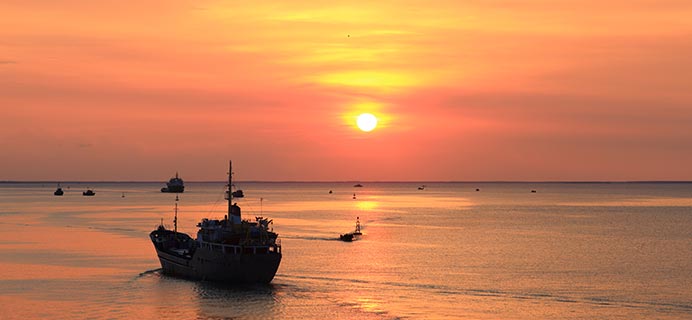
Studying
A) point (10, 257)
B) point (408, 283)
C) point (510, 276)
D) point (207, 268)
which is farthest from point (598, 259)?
point (10, 257)

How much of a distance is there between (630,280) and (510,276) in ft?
47.4

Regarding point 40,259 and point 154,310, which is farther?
point 40,259

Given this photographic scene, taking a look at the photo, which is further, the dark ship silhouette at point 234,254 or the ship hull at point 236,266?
the dark ship silhouette at point 234,254

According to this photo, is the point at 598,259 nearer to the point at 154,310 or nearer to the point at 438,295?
the point at 438,295

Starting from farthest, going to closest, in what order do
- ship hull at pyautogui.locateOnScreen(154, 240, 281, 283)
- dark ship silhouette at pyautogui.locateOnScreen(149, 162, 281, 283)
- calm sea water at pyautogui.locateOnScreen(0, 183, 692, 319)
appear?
dark ship silhouette at pyautogui.locateOnScreen(149, 162, 281, 283) < ship hull at pyautogui.locateOnScreen(154, 240, 281, 283) < calm sea water at pyautogui.locateOnScreen(0, 183, 692, 319)

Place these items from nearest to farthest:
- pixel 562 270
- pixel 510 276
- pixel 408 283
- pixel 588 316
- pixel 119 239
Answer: pixel 588 316 < pixel 408 283 < pixel 510 276 < pixel 562 270 < pixel 119 239

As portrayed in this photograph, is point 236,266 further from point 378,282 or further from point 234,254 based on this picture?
point 378,282

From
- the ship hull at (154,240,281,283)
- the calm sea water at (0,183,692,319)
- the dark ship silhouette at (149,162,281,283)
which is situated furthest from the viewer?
the dark ship silhouette at (149,162,281,283)

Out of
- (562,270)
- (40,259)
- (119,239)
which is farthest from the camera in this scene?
(119,239)

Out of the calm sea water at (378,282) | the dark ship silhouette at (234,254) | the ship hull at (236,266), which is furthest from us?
the dark ship silhouette at (234,254)

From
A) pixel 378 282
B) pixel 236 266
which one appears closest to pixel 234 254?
pixel 236 266

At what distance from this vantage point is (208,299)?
9269 centimetres

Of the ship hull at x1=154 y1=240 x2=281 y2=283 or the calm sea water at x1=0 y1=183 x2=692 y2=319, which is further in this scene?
the ship hull at x1=154 y1=240 x2=281 y2=283

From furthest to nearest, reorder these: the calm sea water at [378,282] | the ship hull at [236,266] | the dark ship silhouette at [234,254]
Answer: the dark ship silhouette at [234,254] → the ship hull at [236,266] → the calm sea water at [378,282]
